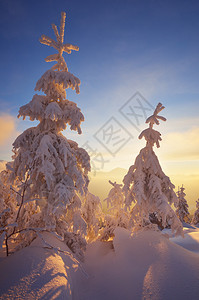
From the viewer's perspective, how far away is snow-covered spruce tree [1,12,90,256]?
21.9 feet

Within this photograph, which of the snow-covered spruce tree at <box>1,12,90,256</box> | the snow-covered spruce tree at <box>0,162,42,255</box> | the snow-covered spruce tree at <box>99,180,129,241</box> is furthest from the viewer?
the snow-covered spruce tree at <box>99,180,129,241</box>

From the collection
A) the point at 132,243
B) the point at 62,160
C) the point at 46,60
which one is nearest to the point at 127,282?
the point at 132,243

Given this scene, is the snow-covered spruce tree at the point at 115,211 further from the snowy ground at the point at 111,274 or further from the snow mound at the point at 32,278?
the snow mound at the point at 32,278

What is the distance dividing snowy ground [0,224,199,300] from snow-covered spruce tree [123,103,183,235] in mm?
1757

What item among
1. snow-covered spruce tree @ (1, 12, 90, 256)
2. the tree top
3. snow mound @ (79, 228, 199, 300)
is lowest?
snow mound @ (79, 228, 199, 300)

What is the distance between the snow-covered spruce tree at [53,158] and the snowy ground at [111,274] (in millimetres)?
1679

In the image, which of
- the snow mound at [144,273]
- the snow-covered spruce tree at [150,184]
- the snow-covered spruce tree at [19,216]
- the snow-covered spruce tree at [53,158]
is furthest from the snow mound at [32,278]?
the snow-covered spruce tree at [150,184]

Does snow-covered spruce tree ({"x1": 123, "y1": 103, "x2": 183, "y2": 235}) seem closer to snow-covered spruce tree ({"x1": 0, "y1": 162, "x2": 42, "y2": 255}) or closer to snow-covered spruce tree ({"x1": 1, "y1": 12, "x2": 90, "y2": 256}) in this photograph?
snow-covered spruce tree ({"x1": 1, "y1": 12, "x2": 90, "y2": 256})

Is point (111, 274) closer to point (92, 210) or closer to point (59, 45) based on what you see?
point (92, 210)

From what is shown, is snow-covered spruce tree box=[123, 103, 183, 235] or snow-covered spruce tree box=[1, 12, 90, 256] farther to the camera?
snow-covered spruce tree box=[123, 103, 183, 235]

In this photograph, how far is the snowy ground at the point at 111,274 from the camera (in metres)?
3.45

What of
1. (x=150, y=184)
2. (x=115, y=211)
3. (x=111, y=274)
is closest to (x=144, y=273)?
(x=111, y=274)

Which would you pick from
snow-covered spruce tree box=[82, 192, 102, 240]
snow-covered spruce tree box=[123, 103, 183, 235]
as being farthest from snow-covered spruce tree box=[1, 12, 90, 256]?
snow-covered spruce tree box=[123, 103, 183, 235]

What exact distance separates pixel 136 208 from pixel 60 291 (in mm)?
7294
